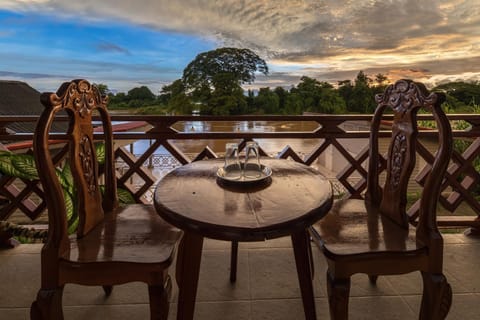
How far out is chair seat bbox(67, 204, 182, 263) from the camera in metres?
1.10

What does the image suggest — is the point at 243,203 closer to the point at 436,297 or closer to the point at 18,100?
the point at 436,297

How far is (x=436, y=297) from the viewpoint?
1.11m

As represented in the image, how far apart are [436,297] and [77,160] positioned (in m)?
1.47

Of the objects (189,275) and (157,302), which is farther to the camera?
(189,275)

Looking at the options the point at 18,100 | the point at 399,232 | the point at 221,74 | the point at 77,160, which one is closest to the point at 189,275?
the point at 77,160

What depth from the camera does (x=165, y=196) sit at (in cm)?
115

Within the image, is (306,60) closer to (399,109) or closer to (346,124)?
(346,124)

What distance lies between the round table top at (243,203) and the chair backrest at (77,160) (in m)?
0.33

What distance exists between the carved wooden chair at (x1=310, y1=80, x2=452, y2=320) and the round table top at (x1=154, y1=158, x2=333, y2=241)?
22 cm

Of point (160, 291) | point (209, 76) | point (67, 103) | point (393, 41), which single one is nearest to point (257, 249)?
point (160, 291)

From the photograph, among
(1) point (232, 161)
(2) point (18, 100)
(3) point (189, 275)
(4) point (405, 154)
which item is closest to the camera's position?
(3) point (189, 275)

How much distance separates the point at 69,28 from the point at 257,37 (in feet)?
8.51

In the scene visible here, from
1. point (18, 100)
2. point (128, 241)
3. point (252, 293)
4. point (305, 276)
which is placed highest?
point (18, 100)

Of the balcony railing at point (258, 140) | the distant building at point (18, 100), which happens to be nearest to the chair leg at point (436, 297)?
the balcony railing at point (258, 140)
